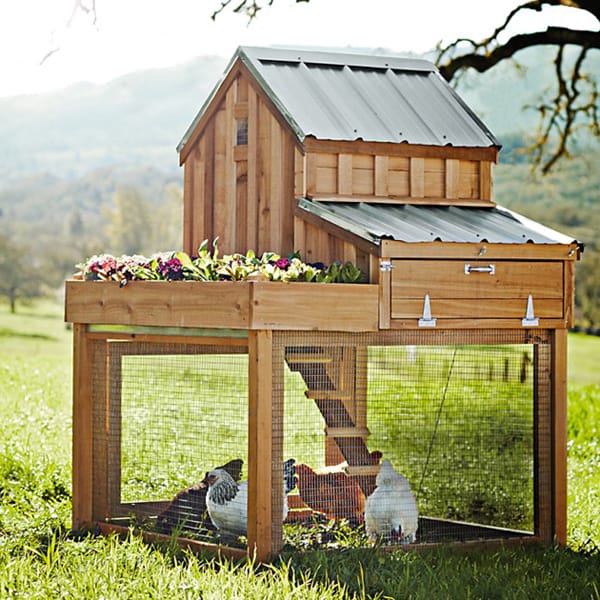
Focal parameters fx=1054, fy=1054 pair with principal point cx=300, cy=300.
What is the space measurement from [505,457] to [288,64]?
329 cm

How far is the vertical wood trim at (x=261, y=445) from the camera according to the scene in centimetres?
596

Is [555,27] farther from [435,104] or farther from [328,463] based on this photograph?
[328,463]

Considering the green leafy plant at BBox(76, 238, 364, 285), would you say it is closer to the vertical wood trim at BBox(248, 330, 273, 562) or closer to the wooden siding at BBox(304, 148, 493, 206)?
the vertical wood trim at BBox(248, 330, 273, 562)

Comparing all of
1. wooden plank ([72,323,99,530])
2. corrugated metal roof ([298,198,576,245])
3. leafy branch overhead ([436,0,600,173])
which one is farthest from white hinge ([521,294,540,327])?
leafy branch overhead ([436,0,600,173])

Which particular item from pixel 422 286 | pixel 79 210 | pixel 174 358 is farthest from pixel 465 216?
pixel 79 210

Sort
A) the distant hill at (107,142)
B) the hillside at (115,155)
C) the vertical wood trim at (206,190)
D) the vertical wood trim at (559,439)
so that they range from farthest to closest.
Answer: the distant hill at (107,142)
the hillside at (115,155)
the vertical wood trim at (206,190)
the vertical wood trim at (559,439)

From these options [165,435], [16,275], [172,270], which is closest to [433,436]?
[165,435]

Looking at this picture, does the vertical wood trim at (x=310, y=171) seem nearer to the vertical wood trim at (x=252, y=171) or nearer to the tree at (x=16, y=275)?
the vertical wood trim at (x=252, y=171)

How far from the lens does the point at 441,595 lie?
17.8ft

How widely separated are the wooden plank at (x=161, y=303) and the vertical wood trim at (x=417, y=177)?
1909mm

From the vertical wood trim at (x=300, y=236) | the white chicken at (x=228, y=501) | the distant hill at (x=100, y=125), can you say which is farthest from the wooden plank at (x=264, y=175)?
the distant hill at (x=100, y=125)

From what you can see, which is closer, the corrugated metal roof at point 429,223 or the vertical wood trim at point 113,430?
the corrugated metal roof at point 429,223

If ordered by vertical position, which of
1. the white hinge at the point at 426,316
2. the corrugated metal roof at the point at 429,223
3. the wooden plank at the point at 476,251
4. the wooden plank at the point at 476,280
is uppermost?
the corrugated metal roof at the point at 429,223

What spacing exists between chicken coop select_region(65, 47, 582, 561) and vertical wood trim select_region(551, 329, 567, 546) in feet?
0.03
